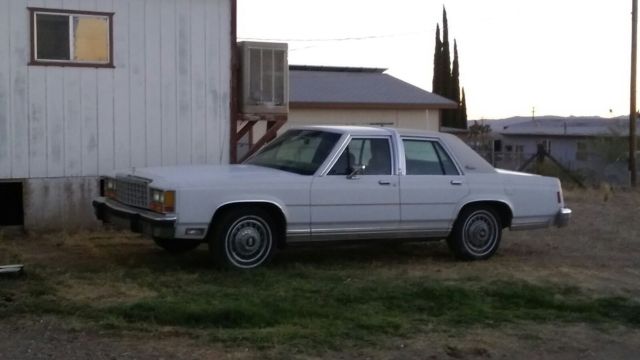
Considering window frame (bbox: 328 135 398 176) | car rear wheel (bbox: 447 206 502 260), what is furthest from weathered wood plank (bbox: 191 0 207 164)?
car rear wheel (bbox: 447 206 502 260)

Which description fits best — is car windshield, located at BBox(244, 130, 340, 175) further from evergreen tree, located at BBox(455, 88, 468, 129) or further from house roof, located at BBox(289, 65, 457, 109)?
evergreen tree, located at BBox(455, 88, 468, 129)

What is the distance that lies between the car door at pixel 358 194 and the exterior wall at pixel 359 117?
2175 cm

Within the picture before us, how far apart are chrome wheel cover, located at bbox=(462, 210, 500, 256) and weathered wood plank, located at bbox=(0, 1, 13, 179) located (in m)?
5.77

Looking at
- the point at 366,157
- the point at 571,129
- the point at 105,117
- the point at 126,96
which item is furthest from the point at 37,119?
the point at 571,129

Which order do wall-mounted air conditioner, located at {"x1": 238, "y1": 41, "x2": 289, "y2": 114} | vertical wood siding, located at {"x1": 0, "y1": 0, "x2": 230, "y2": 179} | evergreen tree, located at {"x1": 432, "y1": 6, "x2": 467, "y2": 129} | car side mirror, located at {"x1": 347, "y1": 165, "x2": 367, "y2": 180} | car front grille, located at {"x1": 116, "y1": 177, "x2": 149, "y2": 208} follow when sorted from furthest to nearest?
evergreen tree, located at {"x1": 432, "y1": 6, "x2": 467, "y2": 129}
wall-mounted air conditioner, located at {"x1": 238, "y1": 41, "x2": 289, "y2": 114}
vertical wood siding, located at {"x1": 0, "y1": 0, "x2": 230, "y2": 179}
car side mirror, located at {"x1": 347, "y1": 165, "x2": 367, "y2": 180}
car front grille, located at {"x1": 116, "y1": 177, "x2": 149, "y2": 208}

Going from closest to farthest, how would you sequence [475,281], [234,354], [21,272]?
[234,354]
[21,272]
[475,281]

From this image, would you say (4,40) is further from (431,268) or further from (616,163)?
(616,163)

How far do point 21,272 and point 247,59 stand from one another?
5.44 metres

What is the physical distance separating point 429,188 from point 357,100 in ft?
75.6

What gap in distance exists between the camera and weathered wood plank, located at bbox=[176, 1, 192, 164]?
12930mm

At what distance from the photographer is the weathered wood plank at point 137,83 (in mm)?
12617

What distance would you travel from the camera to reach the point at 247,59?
43.5 feet

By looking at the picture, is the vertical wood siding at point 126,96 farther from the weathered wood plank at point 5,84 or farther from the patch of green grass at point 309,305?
the patch of green grass at point 309,305

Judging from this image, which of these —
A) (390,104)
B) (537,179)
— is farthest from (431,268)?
(390,104)
